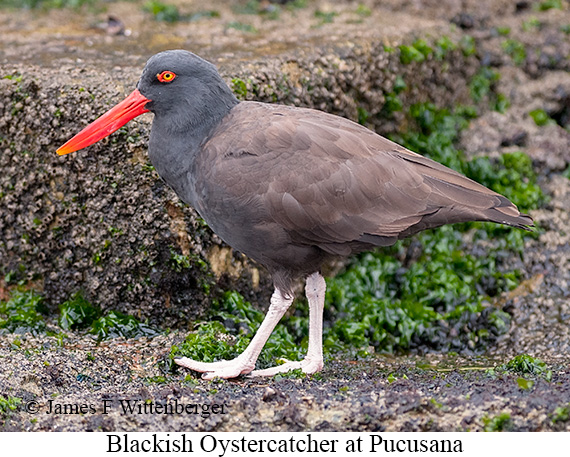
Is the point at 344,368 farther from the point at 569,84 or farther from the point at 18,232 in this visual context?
the point at 569,84

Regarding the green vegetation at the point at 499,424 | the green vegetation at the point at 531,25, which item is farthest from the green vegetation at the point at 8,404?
the green vegetation at the point at 531,25

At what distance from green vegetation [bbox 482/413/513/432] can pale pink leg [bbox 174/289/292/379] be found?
1666 mm

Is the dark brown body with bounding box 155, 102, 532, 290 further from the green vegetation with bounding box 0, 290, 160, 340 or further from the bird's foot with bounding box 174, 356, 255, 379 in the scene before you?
the green vegetation with bounding box 0, 290, 160, 340

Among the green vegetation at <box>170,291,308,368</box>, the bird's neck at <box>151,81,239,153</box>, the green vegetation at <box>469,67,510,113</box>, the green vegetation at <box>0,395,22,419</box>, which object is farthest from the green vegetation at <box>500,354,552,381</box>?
the green vegetation at <box>469,67,510,113</box>

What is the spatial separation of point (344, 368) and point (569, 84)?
5.40 meters

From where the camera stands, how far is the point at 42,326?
5.88m

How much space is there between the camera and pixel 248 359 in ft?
16.8

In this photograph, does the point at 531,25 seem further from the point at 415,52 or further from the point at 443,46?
the point at 415,52

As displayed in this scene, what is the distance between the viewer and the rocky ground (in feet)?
13.5

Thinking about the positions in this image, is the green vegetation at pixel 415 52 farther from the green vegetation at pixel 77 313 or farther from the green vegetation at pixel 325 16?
the green vegetation at pixel 77 313

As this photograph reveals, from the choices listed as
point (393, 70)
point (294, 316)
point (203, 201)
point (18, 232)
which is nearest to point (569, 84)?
point (393, 70)

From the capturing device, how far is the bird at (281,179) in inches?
185

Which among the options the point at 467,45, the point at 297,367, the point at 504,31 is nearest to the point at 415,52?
the point at 467,45

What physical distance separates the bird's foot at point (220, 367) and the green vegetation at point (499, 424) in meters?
1.76
